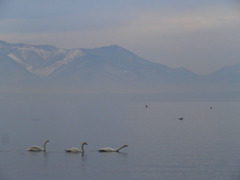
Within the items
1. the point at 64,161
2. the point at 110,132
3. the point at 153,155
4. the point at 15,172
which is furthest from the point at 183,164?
the point at 110,132

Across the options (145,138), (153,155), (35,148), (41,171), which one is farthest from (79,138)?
(41,171)

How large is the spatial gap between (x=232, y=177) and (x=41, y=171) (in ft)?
30.0

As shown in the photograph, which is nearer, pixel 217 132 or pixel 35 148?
pixel 35 148

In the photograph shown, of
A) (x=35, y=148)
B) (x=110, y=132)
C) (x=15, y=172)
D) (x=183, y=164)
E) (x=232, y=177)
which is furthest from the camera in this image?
(x=110, y=132)

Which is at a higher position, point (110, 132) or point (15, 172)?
point (110, 132)

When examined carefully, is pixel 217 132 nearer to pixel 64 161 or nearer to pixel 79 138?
pixel 79 138

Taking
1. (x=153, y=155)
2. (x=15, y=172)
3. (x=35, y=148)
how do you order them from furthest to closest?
(x=35, y=148) < (x=153, y=155) < (x=15, y=172)

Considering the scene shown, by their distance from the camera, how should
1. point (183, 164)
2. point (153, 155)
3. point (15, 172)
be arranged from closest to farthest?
1. point (15, 172)
2. point (183, 164)
3. point (153, 155)

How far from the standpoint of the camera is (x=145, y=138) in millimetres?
38344

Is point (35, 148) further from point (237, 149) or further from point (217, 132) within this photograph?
point (217, 132)

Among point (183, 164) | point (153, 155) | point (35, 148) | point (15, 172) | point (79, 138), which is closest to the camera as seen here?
point (15, 172)

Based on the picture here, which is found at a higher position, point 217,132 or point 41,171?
point 217,132

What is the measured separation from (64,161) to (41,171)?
2870mm

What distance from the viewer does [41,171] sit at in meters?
24.0
